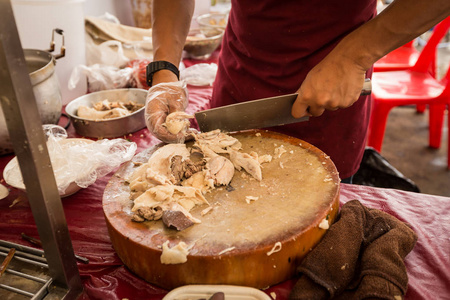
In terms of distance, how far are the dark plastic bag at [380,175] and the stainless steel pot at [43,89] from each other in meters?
2.41

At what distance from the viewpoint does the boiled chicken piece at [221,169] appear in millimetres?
1517

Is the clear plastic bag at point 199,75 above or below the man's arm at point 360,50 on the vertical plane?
below

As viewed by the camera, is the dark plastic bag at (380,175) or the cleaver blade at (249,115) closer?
the cleaver blade at (249,115)

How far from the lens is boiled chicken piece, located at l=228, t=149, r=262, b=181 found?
1.55 meters

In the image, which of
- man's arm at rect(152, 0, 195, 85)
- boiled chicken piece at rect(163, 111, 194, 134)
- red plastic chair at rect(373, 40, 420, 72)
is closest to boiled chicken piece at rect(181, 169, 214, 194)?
boiled chicken piece at rect(163, 111, 194, 134)

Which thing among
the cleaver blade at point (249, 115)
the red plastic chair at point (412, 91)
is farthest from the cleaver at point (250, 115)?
the red plastic chair at point (412, 91)

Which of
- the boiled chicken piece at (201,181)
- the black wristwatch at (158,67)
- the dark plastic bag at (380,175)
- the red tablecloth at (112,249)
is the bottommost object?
the dark plastic bag at (380,175)

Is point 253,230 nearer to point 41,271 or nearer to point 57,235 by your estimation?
point 57,235

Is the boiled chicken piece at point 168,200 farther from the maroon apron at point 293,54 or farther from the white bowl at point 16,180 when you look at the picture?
the maroon apron at point 293,54

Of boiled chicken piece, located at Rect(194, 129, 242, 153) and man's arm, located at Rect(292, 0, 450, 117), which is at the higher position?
man's arm, located at Rect(292, 0, 450, 117)

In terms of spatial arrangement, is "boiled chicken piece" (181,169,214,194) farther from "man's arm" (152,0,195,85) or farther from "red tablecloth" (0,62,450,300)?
"man's arm" (152,0,195,85)

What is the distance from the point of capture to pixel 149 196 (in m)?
1.40

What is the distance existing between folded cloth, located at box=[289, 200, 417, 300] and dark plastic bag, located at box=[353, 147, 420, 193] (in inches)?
67.7

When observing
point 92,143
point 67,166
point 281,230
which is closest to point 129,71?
point 92,143
